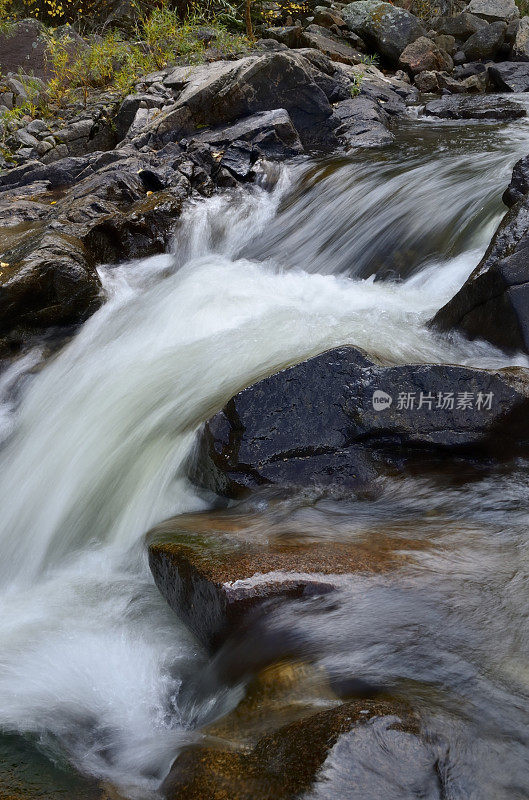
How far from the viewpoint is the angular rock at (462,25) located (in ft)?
49.6

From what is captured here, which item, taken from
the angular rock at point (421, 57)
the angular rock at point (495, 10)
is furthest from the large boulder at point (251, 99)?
the angular rock at point (495, 10)

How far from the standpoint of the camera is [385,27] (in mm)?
14242

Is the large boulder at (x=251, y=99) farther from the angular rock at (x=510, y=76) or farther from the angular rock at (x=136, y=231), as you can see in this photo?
the angular rock at (x=510, y=76)

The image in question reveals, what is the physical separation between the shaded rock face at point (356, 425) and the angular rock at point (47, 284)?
2.90 meters

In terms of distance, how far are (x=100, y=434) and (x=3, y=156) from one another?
7.51 m

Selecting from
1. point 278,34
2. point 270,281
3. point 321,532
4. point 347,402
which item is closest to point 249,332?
point 270,281

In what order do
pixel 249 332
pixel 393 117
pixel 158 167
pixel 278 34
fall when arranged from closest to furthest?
1. pixel 249 332
2. pixel 158 167
3. pixel 393 117
4. pixel 278 34

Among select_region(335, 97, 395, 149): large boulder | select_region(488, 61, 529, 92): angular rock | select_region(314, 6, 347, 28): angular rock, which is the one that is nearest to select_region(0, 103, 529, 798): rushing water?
select_region(335, 97, 395, 149): large boulder

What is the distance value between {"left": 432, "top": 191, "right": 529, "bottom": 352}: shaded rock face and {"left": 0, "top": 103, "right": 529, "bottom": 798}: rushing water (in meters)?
0.14

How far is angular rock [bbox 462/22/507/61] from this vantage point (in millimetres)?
14516

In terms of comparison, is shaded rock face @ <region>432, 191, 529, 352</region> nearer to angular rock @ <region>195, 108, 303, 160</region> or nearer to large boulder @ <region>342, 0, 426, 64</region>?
angular rock @ <region>195, 108, 303, 160</region>

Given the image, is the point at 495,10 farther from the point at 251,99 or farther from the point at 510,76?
the point at 251,99

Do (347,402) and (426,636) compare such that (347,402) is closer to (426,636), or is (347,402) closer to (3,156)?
(426,636)

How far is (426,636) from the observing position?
6.75 feet
